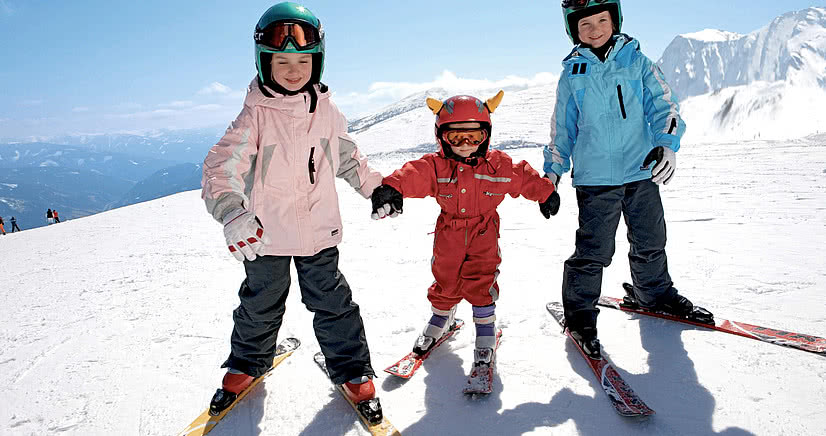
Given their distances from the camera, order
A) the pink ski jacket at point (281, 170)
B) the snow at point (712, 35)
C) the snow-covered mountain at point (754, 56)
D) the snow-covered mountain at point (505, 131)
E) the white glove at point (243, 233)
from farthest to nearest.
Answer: the snow at point (712, 35), the snow-covered mountain at point (754, 56), the snow-covered mountain at point (505, 131), the pink ski jacket at point (281, 170), the white glove at point (243, 233)

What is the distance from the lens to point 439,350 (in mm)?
3070

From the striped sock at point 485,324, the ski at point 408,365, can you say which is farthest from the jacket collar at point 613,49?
the ski at point 408,365

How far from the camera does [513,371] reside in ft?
9.07

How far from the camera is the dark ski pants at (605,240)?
2.90 metres

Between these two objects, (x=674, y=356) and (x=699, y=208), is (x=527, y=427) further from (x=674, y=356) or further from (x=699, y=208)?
(x=699, y=208)

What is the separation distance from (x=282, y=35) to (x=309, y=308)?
1.53 metres

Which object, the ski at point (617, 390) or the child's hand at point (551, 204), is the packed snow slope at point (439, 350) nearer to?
the ski at point (617, 390)

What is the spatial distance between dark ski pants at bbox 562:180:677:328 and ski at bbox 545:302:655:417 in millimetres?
307

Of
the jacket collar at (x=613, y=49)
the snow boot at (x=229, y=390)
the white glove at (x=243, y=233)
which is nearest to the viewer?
the white glove at (x=243, y=233)

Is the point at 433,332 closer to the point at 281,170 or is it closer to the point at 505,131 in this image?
the point at 281,170

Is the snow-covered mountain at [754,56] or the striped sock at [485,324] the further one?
the snow-covered mountain at [754,56]

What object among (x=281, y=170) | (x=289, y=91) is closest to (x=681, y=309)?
(x=281, y=170)

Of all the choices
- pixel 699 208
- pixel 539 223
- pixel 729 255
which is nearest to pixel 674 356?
pixel 729 255

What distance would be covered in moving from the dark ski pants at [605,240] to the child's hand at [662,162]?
0.24m
